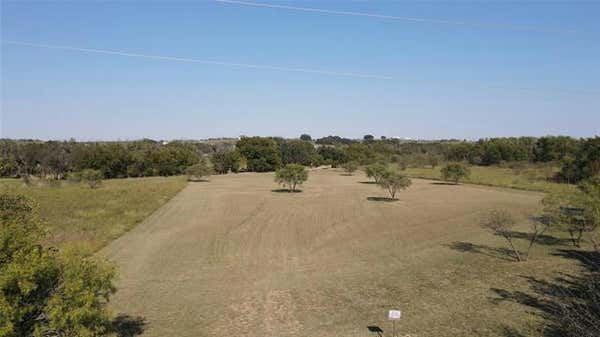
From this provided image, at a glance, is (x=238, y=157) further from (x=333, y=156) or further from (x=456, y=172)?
(x=456, y=172)

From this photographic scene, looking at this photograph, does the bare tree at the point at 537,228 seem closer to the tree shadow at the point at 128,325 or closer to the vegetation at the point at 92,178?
the tree shadow at the point at 128,325

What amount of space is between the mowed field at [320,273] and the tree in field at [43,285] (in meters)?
6.57

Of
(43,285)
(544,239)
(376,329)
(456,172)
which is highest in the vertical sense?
(456,172)

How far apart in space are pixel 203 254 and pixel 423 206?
3370 cm

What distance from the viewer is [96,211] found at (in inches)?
2057

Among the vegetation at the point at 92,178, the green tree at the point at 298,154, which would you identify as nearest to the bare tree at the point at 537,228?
the vegetation at the point at 92,178

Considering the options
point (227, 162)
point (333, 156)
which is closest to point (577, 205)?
point (227, 162)

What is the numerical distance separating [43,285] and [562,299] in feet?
75.6

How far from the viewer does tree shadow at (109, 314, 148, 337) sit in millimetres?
18906

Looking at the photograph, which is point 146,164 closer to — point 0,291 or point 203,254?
point 203,254

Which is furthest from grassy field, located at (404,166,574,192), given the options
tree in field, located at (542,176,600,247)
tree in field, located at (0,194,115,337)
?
tree in field, located at (0,194,115,337)

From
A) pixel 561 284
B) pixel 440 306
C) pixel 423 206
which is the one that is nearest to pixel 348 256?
pixel 440 306

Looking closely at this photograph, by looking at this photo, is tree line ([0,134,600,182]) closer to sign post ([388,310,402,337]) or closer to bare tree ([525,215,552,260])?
bare tree ([525,215,552,260])

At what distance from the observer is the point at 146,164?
11894 centimetres
